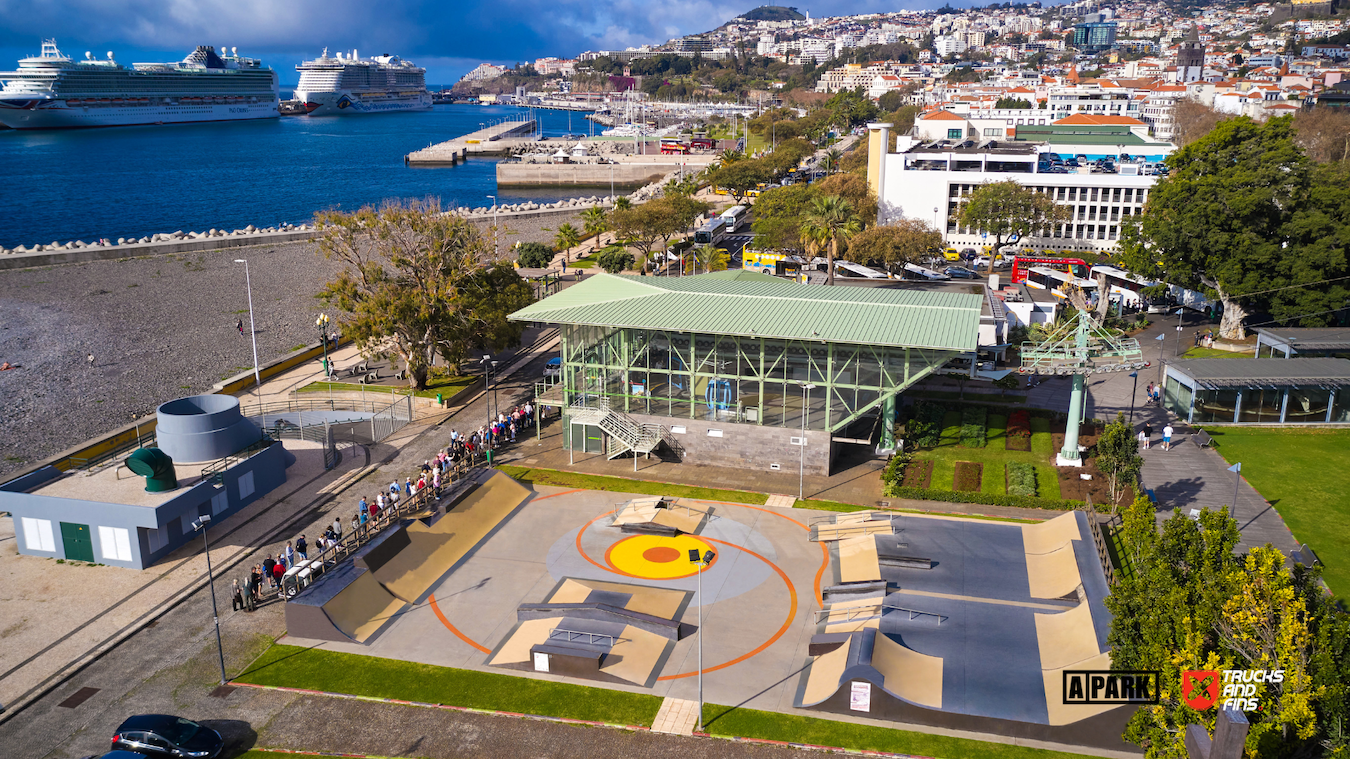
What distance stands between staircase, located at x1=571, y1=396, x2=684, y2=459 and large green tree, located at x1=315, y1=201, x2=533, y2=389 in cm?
1206

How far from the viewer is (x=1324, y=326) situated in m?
60.3

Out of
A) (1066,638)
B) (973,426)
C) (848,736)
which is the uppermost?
(973,426)

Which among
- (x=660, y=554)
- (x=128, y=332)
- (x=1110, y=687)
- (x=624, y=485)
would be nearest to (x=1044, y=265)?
(x=624, y=485)

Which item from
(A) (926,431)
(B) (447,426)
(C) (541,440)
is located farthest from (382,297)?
(A) (926,431)

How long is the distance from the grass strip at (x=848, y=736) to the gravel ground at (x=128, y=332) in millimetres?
39949

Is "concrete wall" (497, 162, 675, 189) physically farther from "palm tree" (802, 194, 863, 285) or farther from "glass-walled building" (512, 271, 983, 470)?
Answer: "glass-walled building" (512, 271, 983, 470)

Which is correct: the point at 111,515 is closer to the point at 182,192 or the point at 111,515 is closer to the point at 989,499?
the point at 989,499

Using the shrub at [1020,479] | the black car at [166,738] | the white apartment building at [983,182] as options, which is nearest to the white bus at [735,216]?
the white apartment building at [983,182]

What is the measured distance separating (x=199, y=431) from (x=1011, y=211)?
240 ft

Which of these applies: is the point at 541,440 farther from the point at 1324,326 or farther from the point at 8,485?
the point at 1324,326

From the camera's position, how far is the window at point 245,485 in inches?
1624

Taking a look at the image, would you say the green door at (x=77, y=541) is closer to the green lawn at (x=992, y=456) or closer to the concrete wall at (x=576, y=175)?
the green lawn at (x=992, y=456)

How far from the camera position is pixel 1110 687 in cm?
2562

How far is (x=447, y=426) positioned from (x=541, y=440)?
6321 millimetres
